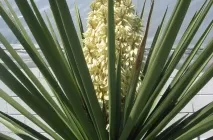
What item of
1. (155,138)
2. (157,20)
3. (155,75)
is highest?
(157,20)

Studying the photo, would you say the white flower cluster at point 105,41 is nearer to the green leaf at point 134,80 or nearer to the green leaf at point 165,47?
the green leaf at point 134,80

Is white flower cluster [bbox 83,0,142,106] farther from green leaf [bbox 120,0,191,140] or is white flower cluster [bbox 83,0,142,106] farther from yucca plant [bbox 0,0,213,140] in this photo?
green leaf [bbox 120,0,191,140]

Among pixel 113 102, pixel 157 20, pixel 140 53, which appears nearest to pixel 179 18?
pixel 140 53

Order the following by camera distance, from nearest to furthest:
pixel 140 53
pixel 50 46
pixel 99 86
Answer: pixel 50 46 < pixel 140 53 < pixel 99 86

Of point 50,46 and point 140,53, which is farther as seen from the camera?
point 140,53

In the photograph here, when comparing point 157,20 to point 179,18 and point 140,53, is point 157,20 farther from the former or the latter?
point 179,18

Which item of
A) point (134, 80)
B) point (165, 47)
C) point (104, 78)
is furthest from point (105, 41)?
point (165, 47)

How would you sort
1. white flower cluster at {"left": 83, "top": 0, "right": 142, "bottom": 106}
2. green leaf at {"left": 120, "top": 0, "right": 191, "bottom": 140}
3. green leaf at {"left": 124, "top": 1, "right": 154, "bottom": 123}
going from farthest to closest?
white flower cluster at {"left": 83, "top": 0, "right": 142, "bottom": 106}, green leaf at {"left": 124, "top": 1, "right": 154, "bottom": 123}, green leaf at {"left": 120, "top": 0, "right": 191, "bottom": 140}

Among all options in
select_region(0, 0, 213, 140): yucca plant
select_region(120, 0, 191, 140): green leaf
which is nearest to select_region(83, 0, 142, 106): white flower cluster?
select_region(0, 0, 213, 140): yucca plant
